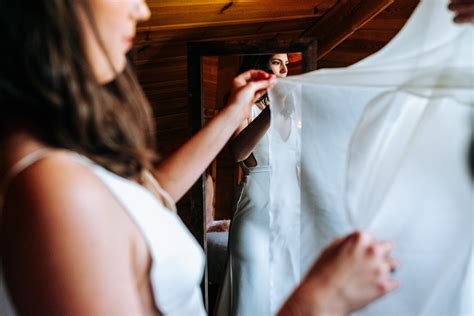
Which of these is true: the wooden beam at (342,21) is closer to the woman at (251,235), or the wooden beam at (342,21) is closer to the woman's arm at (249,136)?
the woman at (251,235)

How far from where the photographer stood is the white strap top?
646 millimetres

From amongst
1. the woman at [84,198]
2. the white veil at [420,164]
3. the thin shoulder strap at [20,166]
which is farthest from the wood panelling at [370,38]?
the thin shoulder strap at [20,166]

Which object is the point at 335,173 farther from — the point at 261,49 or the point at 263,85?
the point at 261,49

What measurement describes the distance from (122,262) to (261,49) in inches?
74.7

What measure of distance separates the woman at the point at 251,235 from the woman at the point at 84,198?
62.7 inches

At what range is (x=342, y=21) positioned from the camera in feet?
9.86

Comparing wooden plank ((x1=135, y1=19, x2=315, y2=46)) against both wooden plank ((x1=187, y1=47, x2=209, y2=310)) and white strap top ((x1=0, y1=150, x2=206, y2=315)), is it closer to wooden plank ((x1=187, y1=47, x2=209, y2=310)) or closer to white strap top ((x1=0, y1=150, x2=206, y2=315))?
wooden plank ((x1=187, y1=47, x2=209, y2=310))

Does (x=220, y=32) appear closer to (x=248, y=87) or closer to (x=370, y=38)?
(x=370, y=38)

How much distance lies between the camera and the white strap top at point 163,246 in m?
0.65

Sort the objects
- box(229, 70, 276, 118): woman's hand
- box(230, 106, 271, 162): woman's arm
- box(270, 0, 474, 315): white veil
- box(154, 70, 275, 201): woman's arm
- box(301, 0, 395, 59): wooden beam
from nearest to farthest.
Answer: box(270, 0, 474, 315): white veil < box(154, 70, 275, 201): woman's arm < box(229, 70, 276, 118): woman's hand < box(230, 106, 271, 162): woman's arm < box(301, 0, 395, 59): wooden beam

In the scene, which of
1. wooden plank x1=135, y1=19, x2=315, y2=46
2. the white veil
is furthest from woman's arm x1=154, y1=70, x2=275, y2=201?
wooden plank x1=135, y1=19, x2=315, y2=46

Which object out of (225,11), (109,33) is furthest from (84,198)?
(225,11)

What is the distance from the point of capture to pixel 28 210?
0.55m

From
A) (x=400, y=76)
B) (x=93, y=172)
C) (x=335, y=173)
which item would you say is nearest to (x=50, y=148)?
(x=93, y=172)
